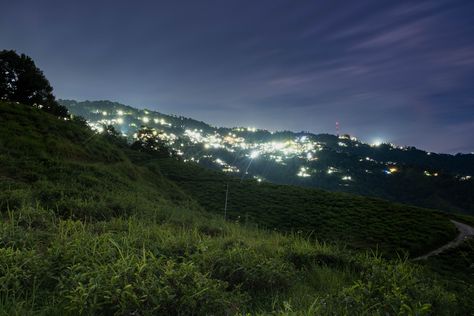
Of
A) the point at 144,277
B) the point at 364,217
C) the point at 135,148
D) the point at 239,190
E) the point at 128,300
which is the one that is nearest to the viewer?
the point at 128,300

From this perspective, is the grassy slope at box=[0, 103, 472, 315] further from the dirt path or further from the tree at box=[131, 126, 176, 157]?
the tree at box=[131, 126, 176, 157]

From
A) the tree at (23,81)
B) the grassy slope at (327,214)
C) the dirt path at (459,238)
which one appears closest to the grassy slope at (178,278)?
the grassy slope at (327,214)

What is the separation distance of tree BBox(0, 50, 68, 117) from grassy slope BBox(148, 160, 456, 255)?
25.9m

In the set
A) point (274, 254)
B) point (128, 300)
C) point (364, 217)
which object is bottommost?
point (364, 217)

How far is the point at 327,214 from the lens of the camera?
47719 millimetres

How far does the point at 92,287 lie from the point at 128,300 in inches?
18.8

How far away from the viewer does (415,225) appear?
142 ft

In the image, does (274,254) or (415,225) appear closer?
(274,254)

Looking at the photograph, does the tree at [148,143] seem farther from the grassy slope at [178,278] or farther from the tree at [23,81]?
the grassy slope at [178,278]

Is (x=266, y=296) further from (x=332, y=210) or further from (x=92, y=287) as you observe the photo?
(x=332, y=210)

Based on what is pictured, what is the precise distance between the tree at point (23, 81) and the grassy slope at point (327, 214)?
2586 centimetres

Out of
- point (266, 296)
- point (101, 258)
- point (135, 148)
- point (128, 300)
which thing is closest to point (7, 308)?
point (128, 300)

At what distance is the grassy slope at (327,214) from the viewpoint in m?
37.7

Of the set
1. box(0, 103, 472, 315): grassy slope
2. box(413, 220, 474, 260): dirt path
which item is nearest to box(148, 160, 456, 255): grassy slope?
box(413, 220, 474, 260): dirt path
